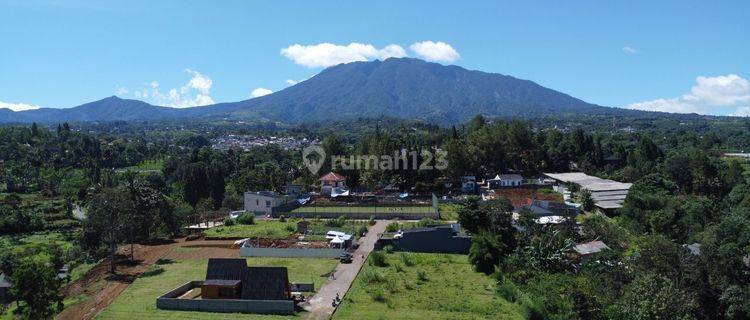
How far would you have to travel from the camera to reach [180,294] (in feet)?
65.1

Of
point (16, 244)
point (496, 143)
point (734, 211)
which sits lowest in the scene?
point (16, 244)

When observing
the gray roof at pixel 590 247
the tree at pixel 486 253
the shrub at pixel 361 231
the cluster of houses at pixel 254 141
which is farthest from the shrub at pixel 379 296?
the cluster of houses at pixel 254 141

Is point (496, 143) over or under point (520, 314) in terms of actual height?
over

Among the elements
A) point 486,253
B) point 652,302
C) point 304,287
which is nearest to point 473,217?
point 486,253

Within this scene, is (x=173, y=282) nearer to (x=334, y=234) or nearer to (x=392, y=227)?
(x=334, y=234)

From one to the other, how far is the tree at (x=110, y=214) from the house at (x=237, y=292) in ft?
18.4

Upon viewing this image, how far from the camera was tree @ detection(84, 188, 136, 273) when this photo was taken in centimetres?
2366

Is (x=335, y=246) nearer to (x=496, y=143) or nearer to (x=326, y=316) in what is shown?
(x=326, y=316)

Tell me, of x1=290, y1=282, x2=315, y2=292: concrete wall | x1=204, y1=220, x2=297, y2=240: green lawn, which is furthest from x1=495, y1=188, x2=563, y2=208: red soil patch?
x1=290, y1=282, x2=315, y2=292: concrete wall

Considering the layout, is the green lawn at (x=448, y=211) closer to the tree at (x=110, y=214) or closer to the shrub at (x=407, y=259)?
the shrub at (x=407, y=259)

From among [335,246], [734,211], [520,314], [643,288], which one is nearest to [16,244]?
[335,246]

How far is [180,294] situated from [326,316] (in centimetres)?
553

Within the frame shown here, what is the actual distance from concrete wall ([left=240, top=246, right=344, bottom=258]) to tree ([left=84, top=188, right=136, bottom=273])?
4.97m

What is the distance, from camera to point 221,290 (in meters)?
19.2
